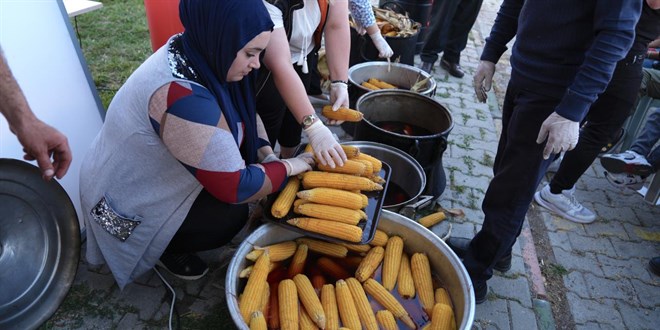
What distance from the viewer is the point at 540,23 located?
2314 mm

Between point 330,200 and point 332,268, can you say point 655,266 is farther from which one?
point 330,200

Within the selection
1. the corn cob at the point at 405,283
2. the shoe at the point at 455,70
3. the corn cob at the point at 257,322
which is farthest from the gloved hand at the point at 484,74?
the shoe at the point at 455,70

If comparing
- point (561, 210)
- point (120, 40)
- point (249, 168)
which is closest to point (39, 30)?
point (249, 168)

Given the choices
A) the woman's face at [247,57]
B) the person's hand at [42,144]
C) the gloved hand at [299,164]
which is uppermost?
the woman's face at [247,57]

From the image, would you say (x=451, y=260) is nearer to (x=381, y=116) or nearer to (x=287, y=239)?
(x=287, y=239)

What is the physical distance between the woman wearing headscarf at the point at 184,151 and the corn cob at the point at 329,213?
0.63 ft

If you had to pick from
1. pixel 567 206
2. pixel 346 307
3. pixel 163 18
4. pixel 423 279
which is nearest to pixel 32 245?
pixel 346 307

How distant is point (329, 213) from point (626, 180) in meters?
3.57

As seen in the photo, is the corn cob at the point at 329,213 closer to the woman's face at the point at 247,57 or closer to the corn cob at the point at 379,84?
the woman's face at the point at 247,57

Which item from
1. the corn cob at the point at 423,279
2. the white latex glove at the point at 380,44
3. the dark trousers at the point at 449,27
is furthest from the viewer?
the dark trousers at the point at 449,27

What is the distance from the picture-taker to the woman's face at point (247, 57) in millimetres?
2018

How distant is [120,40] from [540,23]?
604cm

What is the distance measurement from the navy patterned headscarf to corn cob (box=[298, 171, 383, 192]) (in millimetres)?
505

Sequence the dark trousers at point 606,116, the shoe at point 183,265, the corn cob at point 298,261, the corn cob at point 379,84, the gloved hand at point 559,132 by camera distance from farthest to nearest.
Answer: the corn cob at point 379,84, the dark trousers at point 606,116, the shoe at point 183,265, the corn cob at point 298,261, the gloved hand at point 559,132
